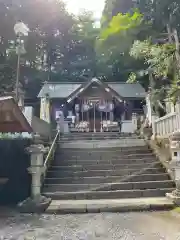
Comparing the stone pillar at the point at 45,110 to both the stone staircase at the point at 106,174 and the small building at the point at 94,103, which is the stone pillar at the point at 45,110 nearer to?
the small building at the point at 94,103

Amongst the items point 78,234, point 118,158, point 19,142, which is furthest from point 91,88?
point 78,234

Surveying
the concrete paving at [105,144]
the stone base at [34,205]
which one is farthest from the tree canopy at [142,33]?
the stone base at [34,205]

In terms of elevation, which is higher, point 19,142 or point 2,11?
point 2,11

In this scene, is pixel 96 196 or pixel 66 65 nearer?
pixel 96 196

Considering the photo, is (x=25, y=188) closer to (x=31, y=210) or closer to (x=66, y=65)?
(x=31, y=210)

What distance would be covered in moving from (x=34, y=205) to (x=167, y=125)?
6.96 metres

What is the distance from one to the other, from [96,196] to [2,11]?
81.1ft

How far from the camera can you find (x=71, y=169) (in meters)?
10.1

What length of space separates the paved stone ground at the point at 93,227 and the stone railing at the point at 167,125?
16.2 ft

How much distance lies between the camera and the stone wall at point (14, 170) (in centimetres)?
764

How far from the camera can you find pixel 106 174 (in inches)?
380

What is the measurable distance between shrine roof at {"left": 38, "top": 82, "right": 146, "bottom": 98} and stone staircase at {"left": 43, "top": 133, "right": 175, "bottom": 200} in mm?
10555

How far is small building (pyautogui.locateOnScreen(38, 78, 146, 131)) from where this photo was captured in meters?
21.4

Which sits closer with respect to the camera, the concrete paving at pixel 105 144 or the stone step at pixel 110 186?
the stone step at pixel 110 186
